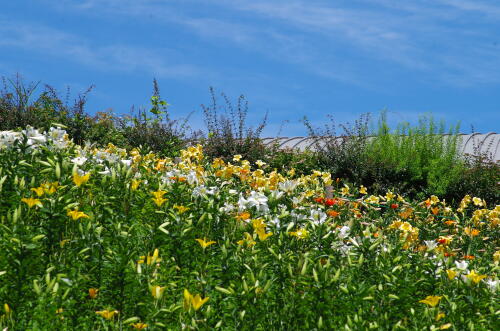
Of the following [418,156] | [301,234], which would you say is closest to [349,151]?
[418,156]

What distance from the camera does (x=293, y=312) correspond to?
11.0 ft

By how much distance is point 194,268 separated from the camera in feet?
12.7

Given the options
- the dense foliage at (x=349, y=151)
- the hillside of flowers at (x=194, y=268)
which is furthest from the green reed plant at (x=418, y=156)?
the hillside of flowers at (x=194, y=268)

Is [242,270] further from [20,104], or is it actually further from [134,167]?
[20,104]

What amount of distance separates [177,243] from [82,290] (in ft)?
2.29

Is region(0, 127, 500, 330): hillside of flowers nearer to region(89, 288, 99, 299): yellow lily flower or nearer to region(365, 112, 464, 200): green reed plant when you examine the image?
region(89, 288, 99, 299): yellow lily flower

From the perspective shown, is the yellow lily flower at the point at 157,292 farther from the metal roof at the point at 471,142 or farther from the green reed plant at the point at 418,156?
the metal roof at the point at 471,142

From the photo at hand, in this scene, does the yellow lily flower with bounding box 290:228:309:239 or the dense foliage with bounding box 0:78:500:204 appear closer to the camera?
the yellow lily flower with bounding box 290:228:309:239

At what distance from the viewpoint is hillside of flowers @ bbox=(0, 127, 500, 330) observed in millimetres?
3154

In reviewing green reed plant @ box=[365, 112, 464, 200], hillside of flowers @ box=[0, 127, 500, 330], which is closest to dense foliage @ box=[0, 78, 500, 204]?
green reed plant @ box=[365, 112, 464, 200]

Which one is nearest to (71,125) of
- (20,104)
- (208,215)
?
(20,104)

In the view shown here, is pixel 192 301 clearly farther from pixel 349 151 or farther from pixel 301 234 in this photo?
pixel 349 151

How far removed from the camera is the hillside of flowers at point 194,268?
10.3ft

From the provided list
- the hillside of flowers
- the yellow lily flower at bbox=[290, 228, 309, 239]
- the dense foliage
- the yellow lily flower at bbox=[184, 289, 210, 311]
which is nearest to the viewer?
the yellow lily flower at bbox=[184, 289, 210, 311]
